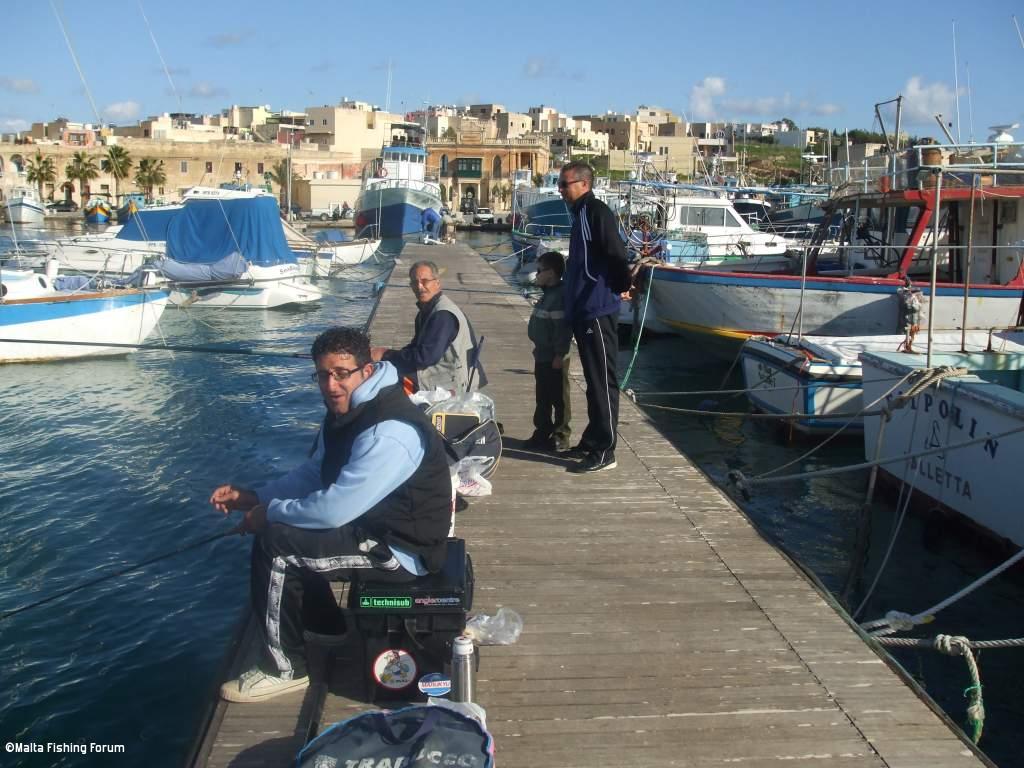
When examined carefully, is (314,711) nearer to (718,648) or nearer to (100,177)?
(718,648)

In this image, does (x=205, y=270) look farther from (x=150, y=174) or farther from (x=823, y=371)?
(x=150, y=174)

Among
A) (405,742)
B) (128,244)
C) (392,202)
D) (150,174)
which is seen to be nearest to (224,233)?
(128,244)

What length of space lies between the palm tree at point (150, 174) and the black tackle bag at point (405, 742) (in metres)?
78.7

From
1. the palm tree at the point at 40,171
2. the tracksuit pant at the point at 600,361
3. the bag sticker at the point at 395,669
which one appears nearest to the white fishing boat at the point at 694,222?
the tracksuit pant at the point at 600,361

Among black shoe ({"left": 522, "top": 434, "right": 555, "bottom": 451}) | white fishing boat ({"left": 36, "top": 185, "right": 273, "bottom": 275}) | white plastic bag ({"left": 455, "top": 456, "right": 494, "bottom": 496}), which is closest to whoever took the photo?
white plastic bag ({"left": 455, "top": 456, "right": 494, "bottom": 496})

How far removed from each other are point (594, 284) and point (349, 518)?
309 centimetres

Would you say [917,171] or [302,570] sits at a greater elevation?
[917,171]

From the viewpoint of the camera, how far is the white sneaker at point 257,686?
146 inches

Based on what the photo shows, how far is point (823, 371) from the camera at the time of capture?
37.4ft

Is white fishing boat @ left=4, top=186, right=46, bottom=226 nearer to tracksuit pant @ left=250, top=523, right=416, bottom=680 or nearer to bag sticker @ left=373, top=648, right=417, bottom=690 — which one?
tracksuit pant @ left=250, top=523, right=416, bottom=680

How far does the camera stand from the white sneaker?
3.71 metres

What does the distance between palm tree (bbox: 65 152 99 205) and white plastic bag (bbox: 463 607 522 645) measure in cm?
8074

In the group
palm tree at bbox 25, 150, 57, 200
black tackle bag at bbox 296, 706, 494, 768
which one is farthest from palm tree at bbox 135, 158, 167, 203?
black tackle bag at bbox 296, 706, 494, 768

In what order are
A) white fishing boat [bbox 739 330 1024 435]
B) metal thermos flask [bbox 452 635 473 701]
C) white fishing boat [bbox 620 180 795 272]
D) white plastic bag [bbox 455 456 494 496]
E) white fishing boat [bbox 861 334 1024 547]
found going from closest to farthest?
metal thermos flask [bbox 452 635 473 701], white plastic bag [bbox 455 456 494 496], white fishing boat [bbox 861 334 1024 547], white fishing boat [bbox 739 330 1024 435], white fishing boat [bbox 620 180 795 272]
